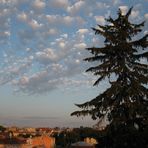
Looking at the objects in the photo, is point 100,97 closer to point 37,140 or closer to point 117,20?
point 117,20

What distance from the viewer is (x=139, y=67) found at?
28141 millimetres

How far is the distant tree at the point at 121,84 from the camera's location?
86.8ft

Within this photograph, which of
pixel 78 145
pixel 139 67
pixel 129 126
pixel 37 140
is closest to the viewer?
pixel 129 126

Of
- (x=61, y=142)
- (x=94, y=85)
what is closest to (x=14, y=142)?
(x=61, y=142)

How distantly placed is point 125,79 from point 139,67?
4.10ft

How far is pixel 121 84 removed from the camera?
90.9 ft

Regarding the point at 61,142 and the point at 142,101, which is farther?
the point at 61,142

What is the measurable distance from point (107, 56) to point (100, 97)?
2.86 m

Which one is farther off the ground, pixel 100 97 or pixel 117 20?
pixel 117 20

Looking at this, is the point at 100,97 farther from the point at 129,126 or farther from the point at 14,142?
the point at 14,142

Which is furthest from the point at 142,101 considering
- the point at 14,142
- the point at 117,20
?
the point at 14,142

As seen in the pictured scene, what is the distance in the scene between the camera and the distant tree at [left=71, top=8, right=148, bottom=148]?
86.8ft

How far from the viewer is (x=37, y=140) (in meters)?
157

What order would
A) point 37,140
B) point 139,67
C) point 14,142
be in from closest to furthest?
1. point 139,67
2. point 14,142
3. point 37,140
